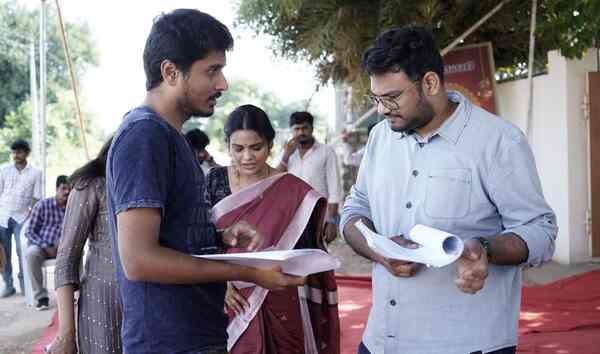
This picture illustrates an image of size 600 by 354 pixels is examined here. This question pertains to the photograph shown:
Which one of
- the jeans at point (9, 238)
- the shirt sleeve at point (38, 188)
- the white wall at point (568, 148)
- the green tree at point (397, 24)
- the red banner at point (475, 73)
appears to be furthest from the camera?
the shirt sleeve at point (38, 188)

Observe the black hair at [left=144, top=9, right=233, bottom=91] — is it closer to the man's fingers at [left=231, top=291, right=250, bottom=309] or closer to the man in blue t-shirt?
the man in blue t-shirt

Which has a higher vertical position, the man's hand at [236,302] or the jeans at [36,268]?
the man's hand at [236,302]

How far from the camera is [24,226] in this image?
804cm

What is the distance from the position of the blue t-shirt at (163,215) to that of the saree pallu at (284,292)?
145cm

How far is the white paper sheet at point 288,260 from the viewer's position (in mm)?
1733

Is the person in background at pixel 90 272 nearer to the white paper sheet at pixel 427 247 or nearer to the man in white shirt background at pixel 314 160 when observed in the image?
the white paper sheet at pixel 427 247

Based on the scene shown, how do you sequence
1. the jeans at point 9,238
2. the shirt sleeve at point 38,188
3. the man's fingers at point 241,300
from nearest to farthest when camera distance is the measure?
1. the man's fingers at point 241,300
2. the jeans at point 9,238
3. the shirt sleeve at point 38,188

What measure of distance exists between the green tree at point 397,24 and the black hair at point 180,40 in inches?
230

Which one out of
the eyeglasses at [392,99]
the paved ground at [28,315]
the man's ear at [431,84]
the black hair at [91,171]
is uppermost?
the man's ear at [431,84]

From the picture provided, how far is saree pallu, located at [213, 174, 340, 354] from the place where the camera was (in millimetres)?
3232

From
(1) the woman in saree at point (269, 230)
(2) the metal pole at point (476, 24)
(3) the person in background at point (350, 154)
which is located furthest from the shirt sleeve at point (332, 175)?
(1) the woman in saree at point (269, 230)

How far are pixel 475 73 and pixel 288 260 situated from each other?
723 cm

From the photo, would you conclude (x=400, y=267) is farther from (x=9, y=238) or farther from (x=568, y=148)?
(x=9, y=238)

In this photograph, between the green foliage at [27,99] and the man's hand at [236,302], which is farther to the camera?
the green foliage at [27,99]
